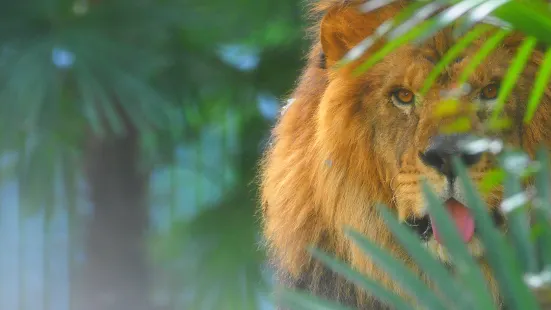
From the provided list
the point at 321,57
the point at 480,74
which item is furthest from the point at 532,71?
the point at 321,57

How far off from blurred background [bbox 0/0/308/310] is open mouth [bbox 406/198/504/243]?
1262 mm

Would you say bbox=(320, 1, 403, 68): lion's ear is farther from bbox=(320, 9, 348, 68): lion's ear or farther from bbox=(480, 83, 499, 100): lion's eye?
bbox=(480, 83, 499, 100): lion's eye

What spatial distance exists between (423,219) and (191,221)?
1612 millimetres

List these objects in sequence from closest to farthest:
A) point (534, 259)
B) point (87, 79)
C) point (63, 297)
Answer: point (534, 259) < point (87, 79) < point (63, 297)

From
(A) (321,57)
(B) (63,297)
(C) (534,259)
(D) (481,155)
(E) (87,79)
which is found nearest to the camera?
(C) (534,259)

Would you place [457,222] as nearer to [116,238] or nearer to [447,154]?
[447,154]

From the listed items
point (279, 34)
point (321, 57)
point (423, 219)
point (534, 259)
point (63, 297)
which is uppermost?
point (534, 259)

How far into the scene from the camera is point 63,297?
10.7 ft

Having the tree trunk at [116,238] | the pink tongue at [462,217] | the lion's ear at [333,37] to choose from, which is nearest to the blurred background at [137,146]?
the tree trunk at [116,238]

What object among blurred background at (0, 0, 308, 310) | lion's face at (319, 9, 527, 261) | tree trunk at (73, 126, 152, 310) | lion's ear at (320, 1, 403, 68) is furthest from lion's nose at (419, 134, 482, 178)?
tree trunk at (73, 126, 152, 310)

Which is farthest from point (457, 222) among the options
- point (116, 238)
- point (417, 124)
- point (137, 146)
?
point (116, 238)

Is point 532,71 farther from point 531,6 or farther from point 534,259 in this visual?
point 534,259

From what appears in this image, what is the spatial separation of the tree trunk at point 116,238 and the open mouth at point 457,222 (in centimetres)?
181

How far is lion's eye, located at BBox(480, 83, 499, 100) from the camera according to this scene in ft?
4.79
